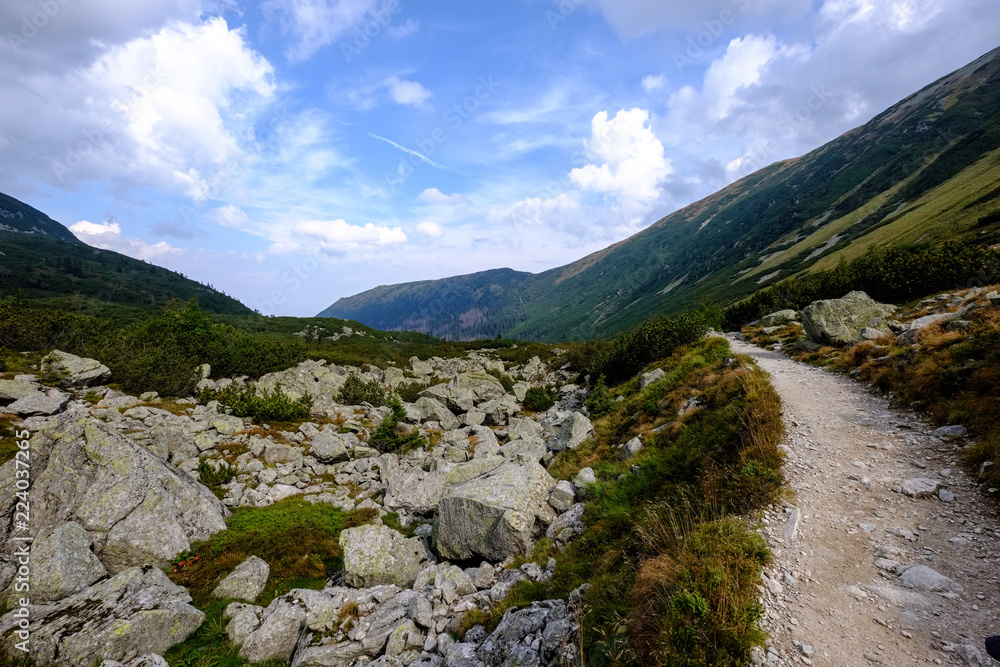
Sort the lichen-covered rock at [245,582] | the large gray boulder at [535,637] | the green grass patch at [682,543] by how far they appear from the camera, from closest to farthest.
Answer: the green grass patch at [682,543]
the large gray boulder at [535,637]
the lichen-covered rock at [245,582]

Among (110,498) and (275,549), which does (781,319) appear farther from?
(110,498)

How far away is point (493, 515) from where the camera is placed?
11859 millimetres

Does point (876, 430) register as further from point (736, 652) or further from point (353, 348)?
point (353, 348)

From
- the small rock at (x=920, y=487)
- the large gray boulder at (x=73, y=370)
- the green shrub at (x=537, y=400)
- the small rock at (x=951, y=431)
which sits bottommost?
the green shrub at (x=537, y=400)

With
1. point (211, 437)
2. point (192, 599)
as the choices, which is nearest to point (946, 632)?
point (192, 599)

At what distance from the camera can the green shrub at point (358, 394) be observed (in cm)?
3406

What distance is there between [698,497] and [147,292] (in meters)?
205

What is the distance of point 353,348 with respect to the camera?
64.4 m

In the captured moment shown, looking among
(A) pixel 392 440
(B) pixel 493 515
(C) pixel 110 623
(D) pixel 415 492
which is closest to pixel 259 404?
(A) pixel 392 440

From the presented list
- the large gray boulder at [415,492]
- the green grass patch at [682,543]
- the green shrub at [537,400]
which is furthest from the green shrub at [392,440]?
the green shrub at [537,400]

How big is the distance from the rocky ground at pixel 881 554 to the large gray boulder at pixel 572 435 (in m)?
10.4

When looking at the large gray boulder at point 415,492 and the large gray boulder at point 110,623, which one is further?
the large gray boulder at point 415,492

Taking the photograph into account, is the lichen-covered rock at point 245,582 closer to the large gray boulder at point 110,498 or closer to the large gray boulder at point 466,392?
the large gray boulder at point 110,498

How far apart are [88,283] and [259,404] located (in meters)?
178
